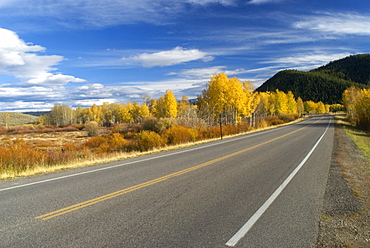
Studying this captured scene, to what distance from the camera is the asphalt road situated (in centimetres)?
413

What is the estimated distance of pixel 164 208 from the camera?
546 centimetres

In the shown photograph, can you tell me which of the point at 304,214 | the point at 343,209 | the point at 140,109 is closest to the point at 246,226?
the point at 304,214

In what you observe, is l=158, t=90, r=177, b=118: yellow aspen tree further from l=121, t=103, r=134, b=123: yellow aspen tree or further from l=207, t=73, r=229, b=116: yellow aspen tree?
l=121, t=103, r=134, b=123: yellow aspen tree

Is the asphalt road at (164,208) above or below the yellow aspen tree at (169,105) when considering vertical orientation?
below

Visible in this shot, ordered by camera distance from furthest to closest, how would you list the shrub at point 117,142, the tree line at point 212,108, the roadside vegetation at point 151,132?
the tree line at point 212,108 < the shrub at point 117,142 < the roadside vegetation at point 151,132

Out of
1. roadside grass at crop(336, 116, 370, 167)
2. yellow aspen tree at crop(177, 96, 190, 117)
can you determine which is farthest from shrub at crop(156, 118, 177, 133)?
roadside grass at crop(336, 116, 370, 167)

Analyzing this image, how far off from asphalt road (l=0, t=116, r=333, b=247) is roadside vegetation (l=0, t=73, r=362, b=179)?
141 inches

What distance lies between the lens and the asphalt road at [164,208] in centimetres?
413

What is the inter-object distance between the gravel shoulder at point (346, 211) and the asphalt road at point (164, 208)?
0.67 ft

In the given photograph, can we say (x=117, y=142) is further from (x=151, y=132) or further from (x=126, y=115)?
(x=126, y=115)

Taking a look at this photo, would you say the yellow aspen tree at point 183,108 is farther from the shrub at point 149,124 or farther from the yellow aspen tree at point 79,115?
the yellow aspen tree at point 79,115

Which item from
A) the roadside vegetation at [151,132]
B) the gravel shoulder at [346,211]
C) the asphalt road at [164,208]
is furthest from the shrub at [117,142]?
the gravel shoulder at [346,211]

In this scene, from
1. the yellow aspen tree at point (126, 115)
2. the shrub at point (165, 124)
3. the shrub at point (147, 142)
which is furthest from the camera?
the yellow aspen tree at point (126, 115)

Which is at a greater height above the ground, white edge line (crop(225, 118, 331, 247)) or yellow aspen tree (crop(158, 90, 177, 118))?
yellow aspen tree (crop(158, 90, 177, 118))
